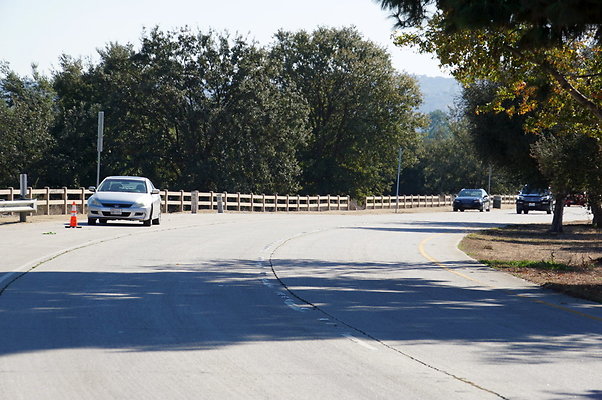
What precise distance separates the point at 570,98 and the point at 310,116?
209 feet

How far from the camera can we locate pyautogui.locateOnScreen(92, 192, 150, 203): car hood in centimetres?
3061

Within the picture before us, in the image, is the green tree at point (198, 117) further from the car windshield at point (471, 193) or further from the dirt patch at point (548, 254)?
the dirt patch at point (548, 254)

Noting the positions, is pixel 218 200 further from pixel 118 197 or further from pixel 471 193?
pixel 471 193

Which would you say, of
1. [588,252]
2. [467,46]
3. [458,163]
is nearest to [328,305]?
[467,46]

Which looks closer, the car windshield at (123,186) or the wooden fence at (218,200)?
the car windshield at (123,186)

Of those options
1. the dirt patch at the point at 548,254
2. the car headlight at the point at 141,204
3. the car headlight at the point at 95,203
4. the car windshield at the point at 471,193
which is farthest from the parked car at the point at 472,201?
the car headlight at the point at 95,203

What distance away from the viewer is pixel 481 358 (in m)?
8.66

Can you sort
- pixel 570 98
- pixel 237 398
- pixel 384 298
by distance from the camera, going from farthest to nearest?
pixel 570 98
pixel 384 298
pixel 237 398

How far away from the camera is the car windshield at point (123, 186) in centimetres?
3158

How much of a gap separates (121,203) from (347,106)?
53760 mm

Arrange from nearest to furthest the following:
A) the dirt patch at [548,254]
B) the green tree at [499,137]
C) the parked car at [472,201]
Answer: the dirt patch at [548,254] → the green tree at [499,137] → the parked car at [472,201]

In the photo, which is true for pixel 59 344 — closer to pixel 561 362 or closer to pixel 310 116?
pixel 561 362

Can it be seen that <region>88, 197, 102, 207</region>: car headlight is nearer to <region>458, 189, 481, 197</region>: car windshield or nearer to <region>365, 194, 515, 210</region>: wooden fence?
<region>365, 194, 515, 210</region>: wooden fence

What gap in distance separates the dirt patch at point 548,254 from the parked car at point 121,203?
10.1 m
